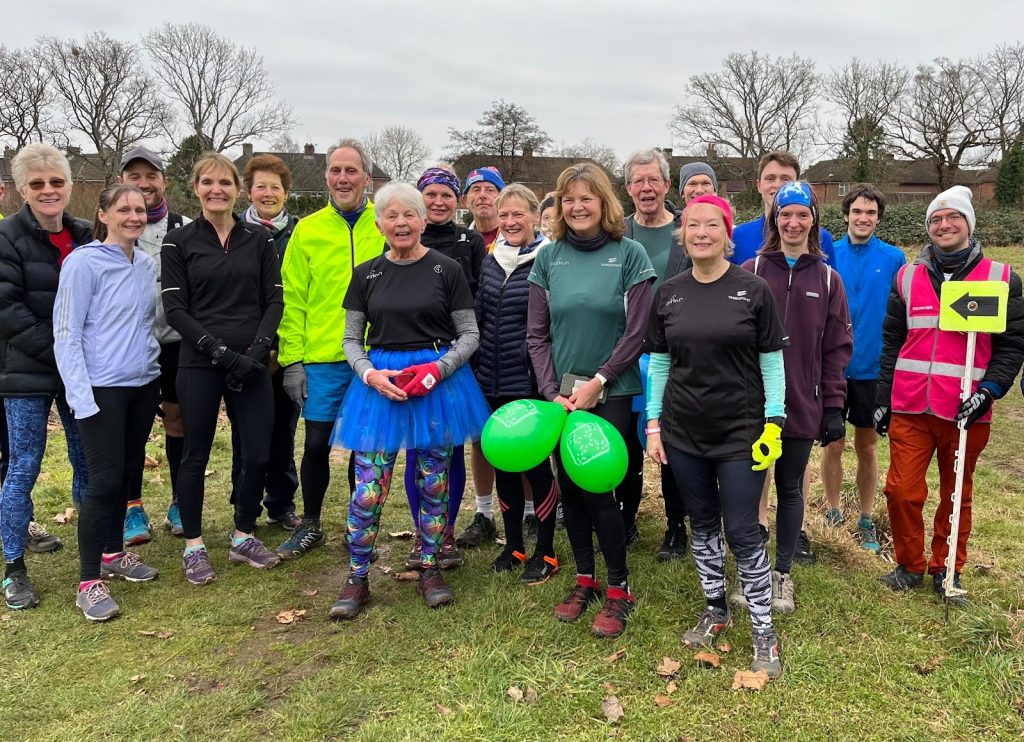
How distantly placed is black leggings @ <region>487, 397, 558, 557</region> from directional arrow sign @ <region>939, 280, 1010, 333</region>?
7.90 ft

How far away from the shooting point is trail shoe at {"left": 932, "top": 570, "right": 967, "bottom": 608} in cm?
408

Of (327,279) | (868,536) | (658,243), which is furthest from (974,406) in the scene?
(327,279)

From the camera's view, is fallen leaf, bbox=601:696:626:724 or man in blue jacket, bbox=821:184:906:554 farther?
man in blue jacket, bbox=821:184:906:554

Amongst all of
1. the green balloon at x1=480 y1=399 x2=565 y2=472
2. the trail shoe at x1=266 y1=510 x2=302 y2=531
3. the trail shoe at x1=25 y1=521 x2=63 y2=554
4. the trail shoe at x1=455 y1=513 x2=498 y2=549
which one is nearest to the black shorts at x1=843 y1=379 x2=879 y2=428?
the green balloon at x1=480 y1=399 x2=565 y2=472

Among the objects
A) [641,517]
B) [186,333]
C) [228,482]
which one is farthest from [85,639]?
[641,517]

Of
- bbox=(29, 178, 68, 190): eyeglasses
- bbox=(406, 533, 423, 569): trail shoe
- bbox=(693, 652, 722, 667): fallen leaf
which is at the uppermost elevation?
bbox=(29, 178, 68, 190): eyeglasses

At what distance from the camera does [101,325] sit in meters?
4.37

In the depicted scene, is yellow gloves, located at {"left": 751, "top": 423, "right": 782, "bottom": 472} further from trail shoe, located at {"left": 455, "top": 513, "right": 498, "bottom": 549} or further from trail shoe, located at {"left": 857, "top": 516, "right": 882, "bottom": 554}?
trail shoe, located at {"left": 455, "top": 513, "right": 498, "bottom": 549}

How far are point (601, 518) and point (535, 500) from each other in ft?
2.27

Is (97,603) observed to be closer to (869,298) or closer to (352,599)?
(352,599)

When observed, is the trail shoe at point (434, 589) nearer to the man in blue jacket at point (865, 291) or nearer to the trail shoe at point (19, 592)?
the trail shoe at point (19, 592)

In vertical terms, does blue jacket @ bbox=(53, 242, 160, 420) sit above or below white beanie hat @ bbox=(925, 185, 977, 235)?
below

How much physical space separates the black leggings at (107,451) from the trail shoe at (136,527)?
85cm

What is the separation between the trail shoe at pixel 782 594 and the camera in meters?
4.11
